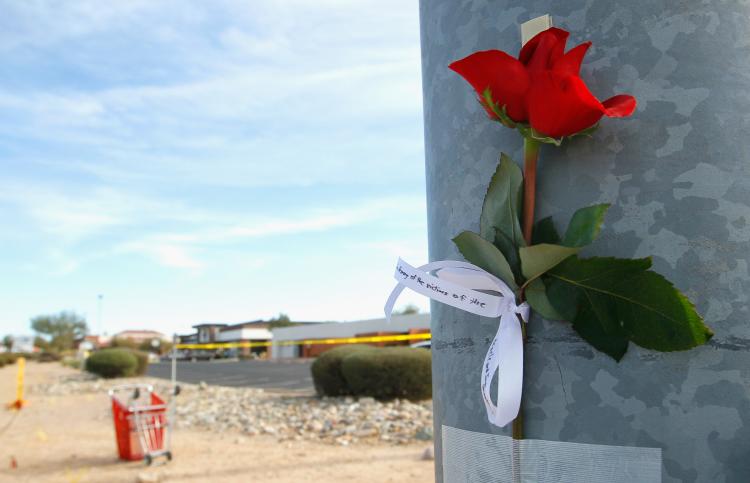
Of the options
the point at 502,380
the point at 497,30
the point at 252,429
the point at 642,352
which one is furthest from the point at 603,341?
the point at 252,429

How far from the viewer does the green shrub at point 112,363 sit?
2427 cm

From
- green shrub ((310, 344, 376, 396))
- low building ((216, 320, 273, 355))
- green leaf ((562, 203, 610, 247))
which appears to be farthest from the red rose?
low building ((216, 320, 273, 355))

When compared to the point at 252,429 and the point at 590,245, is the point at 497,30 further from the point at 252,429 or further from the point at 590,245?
the point at 252,429

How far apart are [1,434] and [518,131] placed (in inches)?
487

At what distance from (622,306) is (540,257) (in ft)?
0.45

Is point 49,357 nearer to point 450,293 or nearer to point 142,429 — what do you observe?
point 142,429

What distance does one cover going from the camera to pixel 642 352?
3.18ft

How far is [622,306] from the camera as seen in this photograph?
97cm

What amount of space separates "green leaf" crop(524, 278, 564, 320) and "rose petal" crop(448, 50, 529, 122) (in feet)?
0.89

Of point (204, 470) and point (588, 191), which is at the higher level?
point (588, 191)

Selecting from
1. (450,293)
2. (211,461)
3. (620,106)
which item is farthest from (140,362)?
(620,106)

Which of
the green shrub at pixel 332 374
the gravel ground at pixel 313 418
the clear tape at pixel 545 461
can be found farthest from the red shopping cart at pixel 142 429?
the clear tape at pixel 545 461

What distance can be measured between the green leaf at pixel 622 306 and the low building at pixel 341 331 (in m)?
32.3

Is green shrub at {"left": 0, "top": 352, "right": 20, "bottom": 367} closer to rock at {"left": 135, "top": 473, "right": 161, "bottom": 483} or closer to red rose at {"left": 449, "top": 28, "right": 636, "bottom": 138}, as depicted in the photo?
rock at {"left": 135, "top": 473, "right": 161, "bottom": 483}
